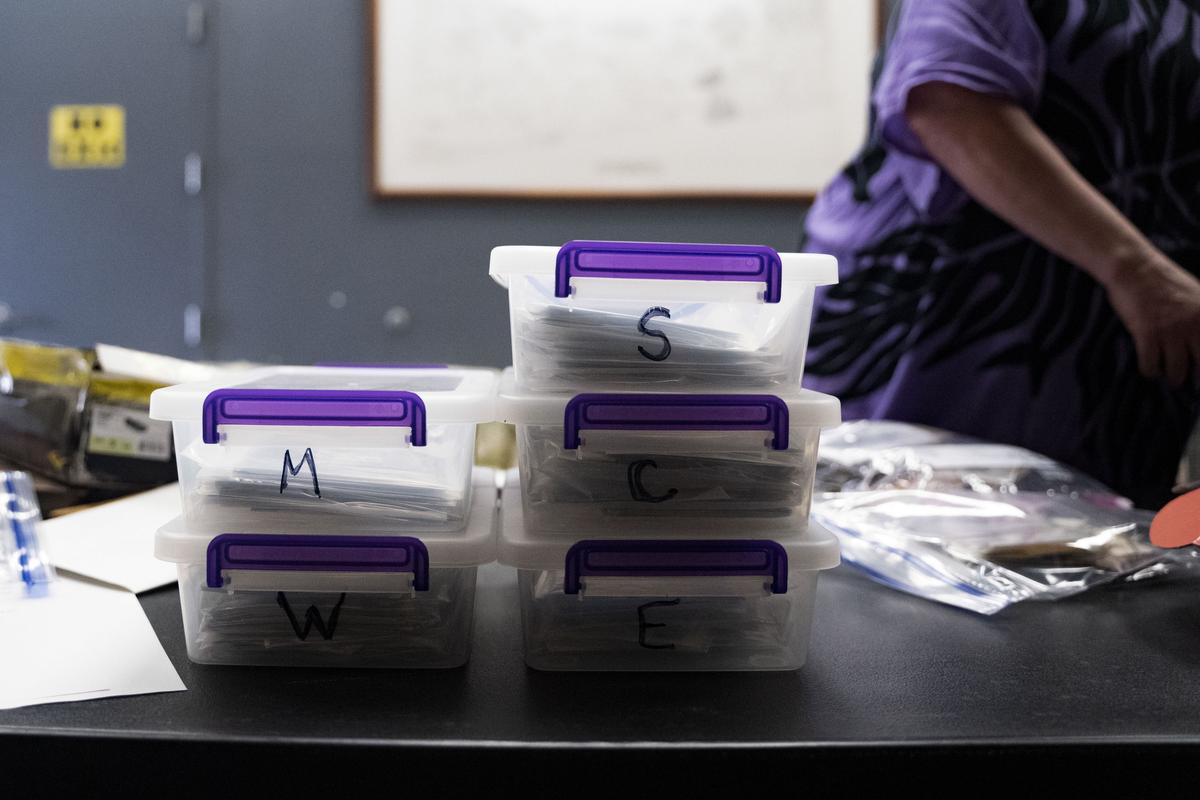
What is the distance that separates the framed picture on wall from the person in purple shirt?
2.96 feet

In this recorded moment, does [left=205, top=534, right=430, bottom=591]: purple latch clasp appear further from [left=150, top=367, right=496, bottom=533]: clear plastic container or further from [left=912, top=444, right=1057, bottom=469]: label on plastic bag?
[left=912, top=444, right=1057, bottom=469]: label on plastic bag

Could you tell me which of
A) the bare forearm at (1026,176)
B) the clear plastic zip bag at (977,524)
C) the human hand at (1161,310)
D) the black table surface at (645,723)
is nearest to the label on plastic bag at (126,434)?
the black table surface at (645,723)

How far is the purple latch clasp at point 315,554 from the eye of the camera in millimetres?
420

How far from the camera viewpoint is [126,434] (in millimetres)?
777

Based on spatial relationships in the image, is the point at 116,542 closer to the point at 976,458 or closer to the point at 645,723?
the point at 645,723

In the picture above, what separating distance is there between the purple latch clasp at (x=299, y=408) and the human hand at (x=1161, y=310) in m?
0.76

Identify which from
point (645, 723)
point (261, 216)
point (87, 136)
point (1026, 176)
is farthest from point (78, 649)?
point (87, 136)

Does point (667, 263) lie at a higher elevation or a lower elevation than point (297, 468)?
higher

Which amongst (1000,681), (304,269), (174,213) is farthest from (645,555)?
(174,213)

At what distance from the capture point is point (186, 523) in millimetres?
440

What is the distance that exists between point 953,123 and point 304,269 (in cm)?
155

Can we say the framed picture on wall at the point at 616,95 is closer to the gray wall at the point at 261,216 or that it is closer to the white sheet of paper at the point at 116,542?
the gray wall at the point at 261,216

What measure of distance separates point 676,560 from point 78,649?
1.00 ft

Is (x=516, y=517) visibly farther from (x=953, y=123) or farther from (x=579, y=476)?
(x=953, y=123)
